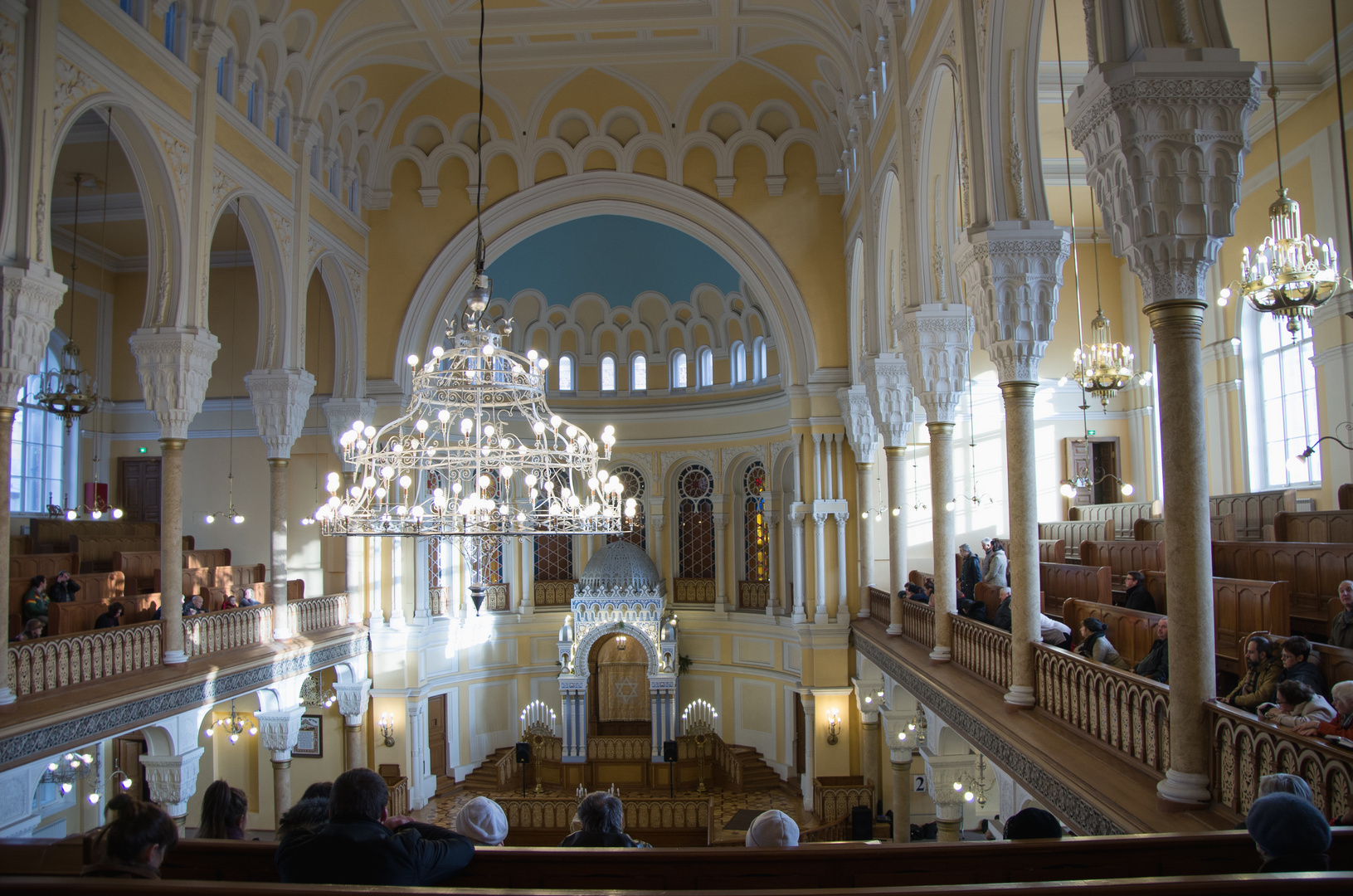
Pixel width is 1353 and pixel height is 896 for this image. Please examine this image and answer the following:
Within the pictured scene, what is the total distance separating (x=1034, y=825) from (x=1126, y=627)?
15.5 feet

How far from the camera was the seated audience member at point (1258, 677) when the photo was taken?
4.60m

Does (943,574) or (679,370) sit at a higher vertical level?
(679,370)

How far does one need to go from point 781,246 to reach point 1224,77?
1211cm

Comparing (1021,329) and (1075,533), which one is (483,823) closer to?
(1021,329)

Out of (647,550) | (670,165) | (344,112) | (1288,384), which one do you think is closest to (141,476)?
(344,112)

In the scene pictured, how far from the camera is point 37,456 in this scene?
16719 millimetres

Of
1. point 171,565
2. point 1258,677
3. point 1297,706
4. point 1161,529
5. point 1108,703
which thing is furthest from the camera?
point 1161,529

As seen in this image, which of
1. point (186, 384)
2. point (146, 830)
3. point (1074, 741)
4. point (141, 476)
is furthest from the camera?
point (141, 476)

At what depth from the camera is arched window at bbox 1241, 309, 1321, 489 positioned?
12.8m

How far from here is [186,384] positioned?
10.6 metres

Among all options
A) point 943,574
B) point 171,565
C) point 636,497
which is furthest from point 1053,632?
point 636,497

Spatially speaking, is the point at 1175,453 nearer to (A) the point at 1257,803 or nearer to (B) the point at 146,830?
(A) the point at 1257,803

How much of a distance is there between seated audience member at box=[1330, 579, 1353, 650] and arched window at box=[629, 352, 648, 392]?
1609 cm

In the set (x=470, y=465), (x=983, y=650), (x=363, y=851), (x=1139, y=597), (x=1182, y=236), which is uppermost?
(x=1182, y=236)
